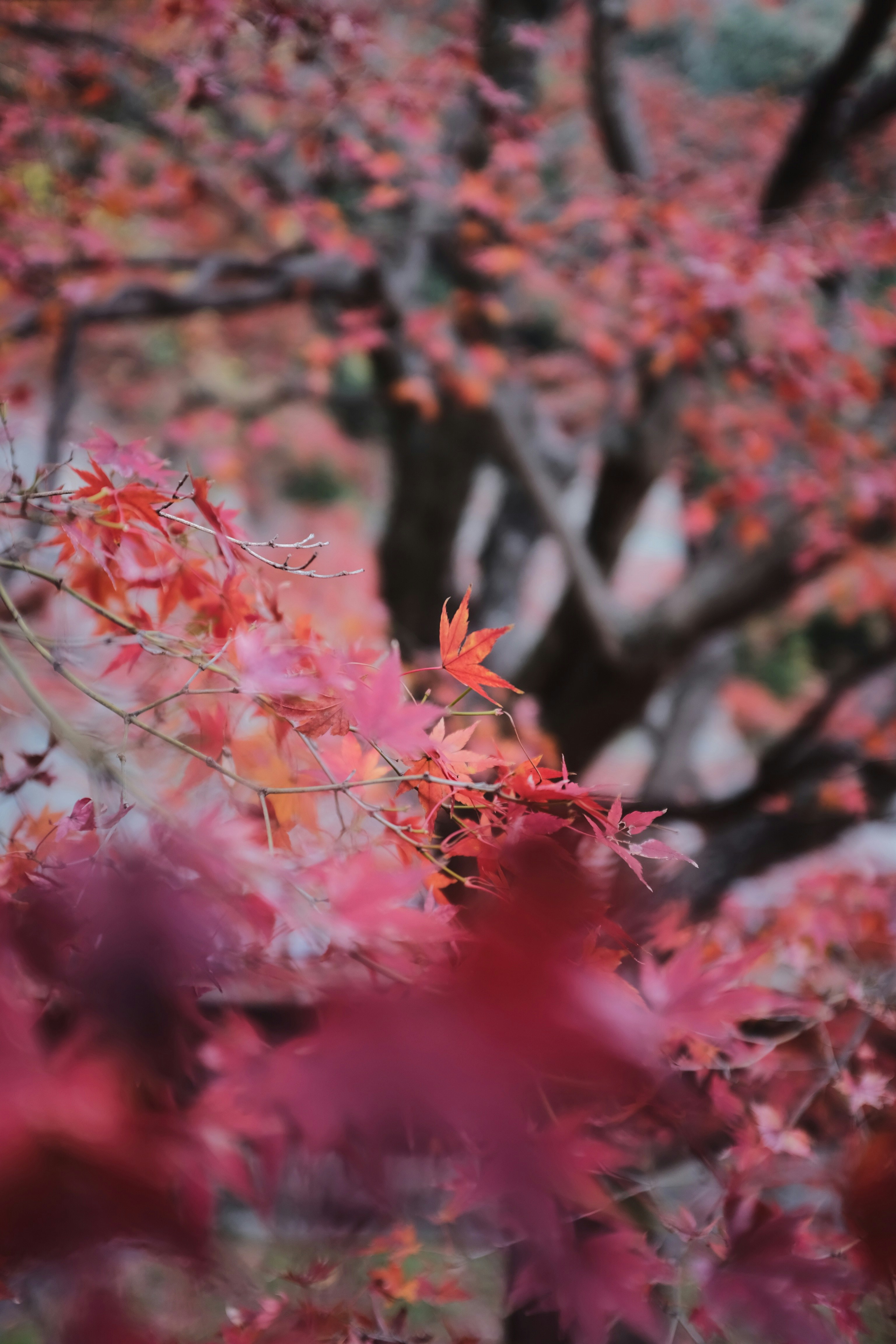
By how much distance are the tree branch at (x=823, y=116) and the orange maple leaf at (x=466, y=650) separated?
10.1ft

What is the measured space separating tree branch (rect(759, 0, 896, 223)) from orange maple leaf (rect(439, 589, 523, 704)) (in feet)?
10.1

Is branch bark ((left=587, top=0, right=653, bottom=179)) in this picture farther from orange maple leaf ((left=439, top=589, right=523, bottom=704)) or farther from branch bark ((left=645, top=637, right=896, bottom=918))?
orange maple leaf ((left=439, top=589, right=523, bottom=704))

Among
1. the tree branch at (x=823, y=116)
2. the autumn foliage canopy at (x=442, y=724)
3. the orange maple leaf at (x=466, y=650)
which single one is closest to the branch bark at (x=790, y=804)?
the autumn foliage canopy at (x=442, y=724)

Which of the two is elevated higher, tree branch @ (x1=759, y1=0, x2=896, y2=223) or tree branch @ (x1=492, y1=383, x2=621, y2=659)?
tree branch @ (x1=759, y1=0, x2=896, y2=223)

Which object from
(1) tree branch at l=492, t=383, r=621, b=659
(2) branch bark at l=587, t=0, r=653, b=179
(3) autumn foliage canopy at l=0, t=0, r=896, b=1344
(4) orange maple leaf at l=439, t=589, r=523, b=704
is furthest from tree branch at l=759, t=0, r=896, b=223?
(4) orange maple leaf at l=439, t=589, r=523, b=704

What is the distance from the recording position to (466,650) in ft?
2.64

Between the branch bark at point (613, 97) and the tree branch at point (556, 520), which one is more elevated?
the branch bark at point (613, 97)

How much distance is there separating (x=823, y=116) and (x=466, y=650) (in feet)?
10.8

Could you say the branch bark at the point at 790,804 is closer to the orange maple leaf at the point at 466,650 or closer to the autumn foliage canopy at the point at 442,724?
the autumn foliage canopy at the point at 442,724

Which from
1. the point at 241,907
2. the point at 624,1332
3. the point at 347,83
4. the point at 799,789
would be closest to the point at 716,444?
the point at 799,789

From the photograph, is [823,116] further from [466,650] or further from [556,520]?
[466,650]

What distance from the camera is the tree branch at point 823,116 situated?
108 inches

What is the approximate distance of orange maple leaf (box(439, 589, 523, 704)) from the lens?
0.79 meters

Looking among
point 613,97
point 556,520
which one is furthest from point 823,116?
point 556,520
